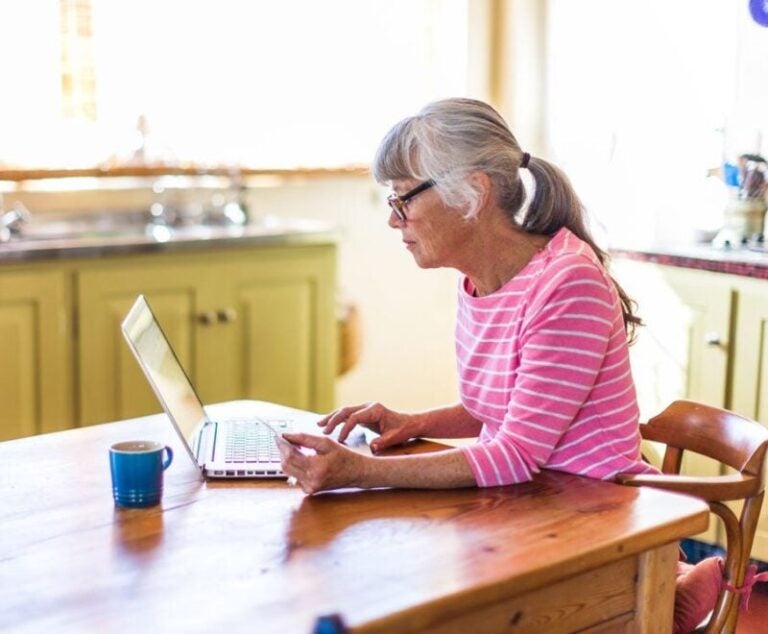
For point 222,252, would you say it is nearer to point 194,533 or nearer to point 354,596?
point 194,533

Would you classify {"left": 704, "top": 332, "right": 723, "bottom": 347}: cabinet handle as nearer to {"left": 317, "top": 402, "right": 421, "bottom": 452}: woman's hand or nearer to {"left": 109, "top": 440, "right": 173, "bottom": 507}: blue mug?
{"left": 317, "top": 402, "right": 421, "bottom": 452}: woman's hand

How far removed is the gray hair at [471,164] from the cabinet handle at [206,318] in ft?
6.13

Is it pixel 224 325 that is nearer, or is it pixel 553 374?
pixel 553 374

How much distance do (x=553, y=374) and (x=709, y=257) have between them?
167 centimetres

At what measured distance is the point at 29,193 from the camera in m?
3.92

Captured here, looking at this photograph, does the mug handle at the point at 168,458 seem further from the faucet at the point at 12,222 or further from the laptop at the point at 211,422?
the faucet at the point at 12,222

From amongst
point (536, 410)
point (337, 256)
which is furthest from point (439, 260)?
point (337, 256)

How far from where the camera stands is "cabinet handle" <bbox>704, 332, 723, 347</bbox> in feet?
11.1

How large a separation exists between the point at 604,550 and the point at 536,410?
1.08 ft

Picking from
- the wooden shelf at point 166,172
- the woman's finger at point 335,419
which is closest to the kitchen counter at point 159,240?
the wooden shelf at point 166,172

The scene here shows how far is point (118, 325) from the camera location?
3680 millimetres

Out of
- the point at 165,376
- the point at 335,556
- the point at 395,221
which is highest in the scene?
the point at 395,221

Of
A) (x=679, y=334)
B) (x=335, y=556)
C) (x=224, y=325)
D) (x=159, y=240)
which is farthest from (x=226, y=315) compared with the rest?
(x=335, y=556)

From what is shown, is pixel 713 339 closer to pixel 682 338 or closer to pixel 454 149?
pixel 682 338
